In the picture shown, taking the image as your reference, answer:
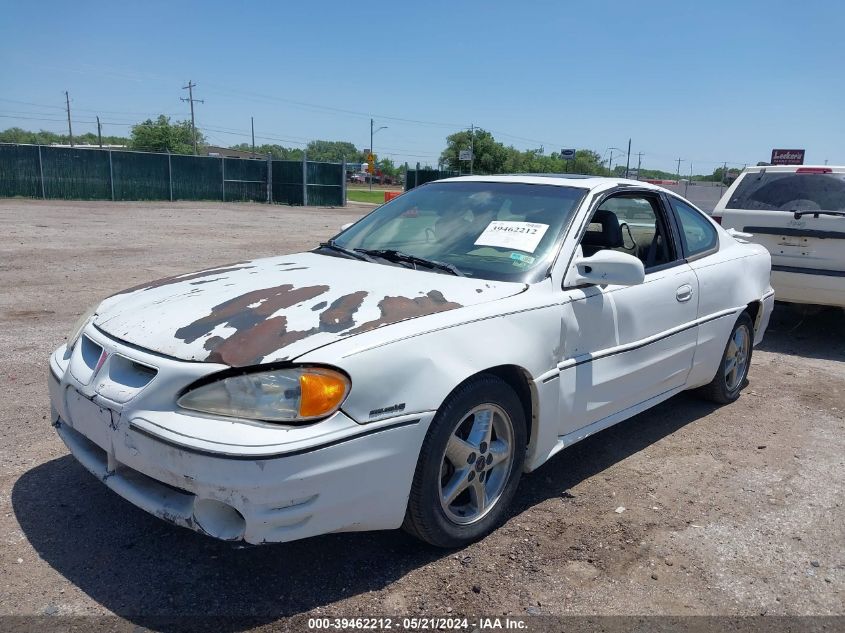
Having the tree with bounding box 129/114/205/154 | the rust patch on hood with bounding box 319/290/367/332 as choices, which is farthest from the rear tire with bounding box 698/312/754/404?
the tree with bounding box 129/114/205/154

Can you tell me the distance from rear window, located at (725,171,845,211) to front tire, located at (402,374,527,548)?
5.48 meters

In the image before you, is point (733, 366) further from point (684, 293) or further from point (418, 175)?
point (418, 175)

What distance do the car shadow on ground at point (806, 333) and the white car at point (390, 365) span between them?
3.36 m

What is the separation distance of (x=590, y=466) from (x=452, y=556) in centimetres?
136

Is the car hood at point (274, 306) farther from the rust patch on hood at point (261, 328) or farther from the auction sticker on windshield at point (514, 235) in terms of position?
the auction sticker on windshield at point (514, 235)

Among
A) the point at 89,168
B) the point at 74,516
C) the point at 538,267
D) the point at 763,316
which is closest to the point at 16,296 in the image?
the point at 74,516

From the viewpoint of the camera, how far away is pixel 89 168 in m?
27.5

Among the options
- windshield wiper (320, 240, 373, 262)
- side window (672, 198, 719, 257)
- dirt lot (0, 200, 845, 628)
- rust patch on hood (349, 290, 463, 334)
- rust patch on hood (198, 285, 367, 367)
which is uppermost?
side window (672, 198, 719, 257)

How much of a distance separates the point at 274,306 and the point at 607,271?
1.62 m

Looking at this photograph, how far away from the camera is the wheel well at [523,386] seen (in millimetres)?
3131

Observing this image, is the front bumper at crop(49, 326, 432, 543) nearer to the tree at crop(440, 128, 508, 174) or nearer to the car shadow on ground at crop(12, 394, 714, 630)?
the car shadow on ground at crop(12, 394, 714, 630)

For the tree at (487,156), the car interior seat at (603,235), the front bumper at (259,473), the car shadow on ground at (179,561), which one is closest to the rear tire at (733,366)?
the car interior seat at (603,235)

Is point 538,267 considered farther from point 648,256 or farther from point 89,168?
point 89,168

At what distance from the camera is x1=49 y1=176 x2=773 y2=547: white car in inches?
97.7
